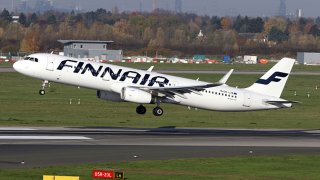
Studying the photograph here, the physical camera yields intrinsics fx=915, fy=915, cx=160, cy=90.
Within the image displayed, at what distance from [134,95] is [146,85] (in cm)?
245

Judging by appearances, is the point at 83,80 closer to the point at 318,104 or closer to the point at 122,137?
the point at 122,137

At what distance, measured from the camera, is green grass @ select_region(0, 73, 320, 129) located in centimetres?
8956

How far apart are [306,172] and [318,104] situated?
6149cm

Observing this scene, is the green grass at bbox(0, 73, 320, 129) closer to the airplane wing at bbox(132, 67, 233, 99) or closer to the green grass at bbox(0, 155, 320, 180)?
the airplane wing at bbox(132, 67, 233, 99)

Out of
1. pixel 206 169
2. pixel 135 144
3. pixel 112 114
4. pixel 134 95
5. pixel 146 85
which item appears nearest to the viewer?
pixel 206 169

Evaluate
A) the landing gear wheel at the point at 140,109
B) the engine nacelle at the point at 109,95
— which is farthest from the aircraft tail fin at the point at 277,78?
the engine nacelle at the point at 109,95

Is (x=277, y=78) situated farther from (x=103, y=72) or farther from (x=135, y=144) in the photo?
(x=135, y=144)

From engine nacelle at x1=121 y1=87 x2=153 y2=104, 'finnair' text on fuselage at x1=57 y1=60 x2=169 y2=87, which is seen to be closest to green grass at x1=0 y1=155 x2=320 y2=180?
engine nacelle at x1=121 y1=87 x2=153 y2=104

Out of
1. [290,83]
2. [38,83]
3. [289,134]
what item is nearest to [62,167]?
[289,134]

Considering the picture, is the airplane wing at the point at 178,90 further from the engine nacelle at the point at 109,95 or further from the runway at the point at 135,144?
the runway at the point at 135,144

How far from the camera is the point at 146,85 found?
265 ft

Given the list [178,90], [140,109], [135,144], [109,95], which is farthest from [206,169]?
[140,109]

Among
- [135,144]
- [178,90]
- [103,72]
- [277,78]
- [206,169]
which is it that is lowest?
[135,144]

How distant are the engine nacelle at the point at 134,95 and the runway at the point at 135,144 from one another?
2.77 m
